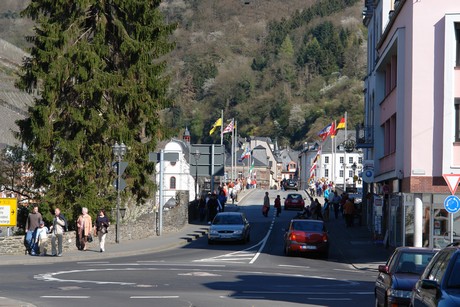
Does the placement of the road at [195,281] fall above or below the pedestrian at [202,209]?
below

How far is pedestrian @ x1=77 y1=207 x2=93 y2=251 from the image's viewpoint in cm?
3635

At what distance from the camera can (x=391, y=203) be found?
40.6m

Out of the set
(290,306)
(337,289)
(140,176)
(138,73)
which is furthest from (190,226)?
(290,306)

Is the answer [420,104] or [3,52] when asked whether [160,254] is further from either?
[3,52]

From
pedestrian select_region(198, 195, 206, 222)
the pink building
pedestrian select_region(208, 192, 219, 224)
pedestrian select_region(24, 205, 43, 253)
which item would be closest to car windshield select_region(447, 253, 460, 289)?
the pink building

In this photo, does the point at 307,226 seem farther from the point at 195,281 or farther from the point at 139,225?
the point at 195,281

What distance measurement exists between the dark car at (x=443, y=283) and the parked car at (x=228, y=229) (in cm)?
3017

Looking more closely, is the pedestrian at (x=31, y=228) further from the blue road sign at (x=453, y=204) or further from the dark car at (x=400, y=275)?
the dark car at (x=400, y=275)

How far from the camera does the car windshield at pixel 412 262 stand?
17.4 meters

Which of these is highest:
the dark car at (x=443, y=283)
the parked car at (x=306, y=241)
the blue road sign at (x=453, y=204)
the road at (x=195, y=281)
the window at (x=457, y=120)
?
the window at (x=457, y=120)

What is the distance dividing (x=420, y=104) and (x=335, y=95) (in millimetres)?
158625

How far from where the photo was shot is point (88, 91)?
43062 millimetres

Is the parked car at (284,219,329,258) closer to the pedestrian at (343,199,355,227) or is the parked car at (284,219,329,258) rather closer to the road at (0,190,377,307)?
the road at (0,190,377,307)

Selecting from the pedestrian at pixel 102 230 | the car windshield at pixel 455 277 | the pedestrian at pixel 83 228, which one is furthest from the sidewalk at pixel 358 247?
the car windshield at pixel 455 277
